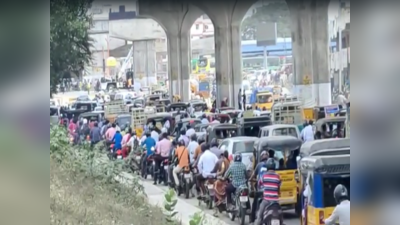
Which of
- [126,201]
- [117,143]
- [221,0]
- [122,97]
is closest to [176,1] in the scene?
[221,0]

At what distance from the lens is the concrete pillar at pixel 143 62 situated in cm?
422

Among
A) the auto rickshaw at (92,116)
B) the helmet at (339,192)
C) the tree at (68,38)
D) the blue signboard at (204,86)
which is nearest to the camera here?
the tree at (68,38)

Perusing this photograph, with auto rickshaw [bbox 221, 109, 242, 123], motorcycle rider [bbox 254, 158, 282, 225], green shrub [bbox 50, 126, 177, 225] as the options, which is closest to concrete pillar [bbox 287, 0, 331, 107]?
auto rickshaw [bbox 221, 109, 242, 123]

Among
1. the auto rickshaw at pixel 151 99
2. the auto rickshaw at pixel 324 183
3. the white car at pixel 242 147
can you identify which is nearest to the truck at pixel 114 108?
the auto rickshaw at pixel 151 99

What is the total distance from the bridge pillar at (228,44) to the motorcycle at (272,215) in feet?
2.26

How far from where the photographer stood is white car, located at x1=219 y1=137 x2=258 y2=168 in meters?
4.30

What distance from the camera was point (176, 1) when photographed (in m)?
4.09

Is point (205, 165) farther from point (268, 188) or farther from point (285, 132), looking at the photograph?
point (285, 132)

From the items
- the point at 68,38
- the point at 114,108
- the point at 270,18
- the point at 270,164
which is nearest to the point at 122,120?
the point at 114,108

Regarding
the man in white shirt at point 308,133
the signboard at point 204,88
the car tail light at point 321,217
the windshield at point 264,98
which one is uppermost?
the signboard at point 204,88

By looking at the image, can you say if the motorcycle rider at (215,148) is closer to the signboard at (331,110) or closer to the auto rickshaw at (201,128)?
the auto rickshaw at (201,128)
